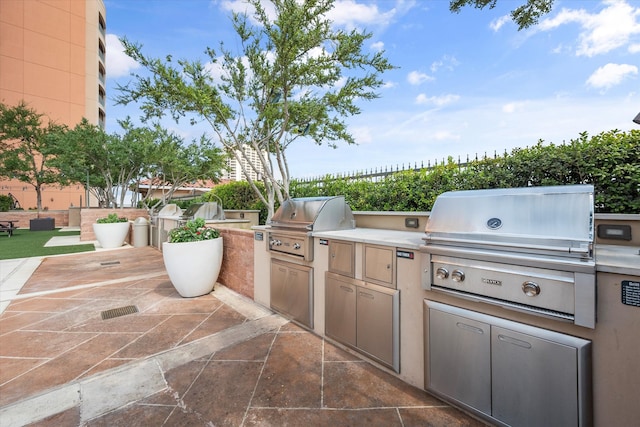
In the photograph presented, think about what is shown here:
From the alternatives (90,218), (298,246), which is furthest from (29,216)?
(298,246)

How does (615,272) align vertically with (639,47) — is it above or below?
below

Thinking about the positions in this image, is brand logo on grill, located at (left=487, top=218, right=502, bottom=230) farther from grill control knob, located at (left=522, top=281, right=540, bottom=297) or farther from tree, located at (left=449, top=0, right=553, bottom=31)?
tree, located at (left=449, top=0, right=553, bottom=31)

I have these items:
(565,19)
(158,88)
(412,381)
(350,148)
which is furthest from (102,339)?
(565,19)

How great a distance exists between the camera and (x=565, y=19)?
3736 mm

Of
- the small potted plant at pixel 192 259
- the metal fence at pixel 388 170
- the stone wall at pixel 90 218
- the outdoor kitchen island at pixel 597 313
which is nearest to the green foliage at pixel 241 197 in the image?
the metal fence at pixel 388 170

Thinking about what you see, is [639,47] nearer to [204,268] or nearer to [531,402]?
[531,402]

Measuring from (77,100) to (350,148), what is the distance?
27.0m

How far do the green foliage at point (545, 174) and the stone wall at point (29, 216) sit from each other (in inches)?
818

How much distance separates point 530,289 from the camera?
146cm

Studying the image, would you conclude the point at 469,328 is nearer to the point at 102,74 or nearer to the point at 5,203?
the point at 5,203

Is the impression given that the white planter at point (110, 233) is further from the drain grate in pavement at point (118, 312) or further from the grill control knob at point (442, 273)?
the grill control knob at point (442, 273)

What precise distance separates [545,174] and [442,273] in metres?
2.02

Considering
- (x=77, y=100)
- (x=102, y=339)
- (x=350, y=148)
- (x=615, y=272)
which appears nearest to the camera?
(x=615, y=272)

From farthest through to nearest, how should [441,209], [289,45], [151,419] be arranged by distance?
[289,45], [441,209], [151,419]
